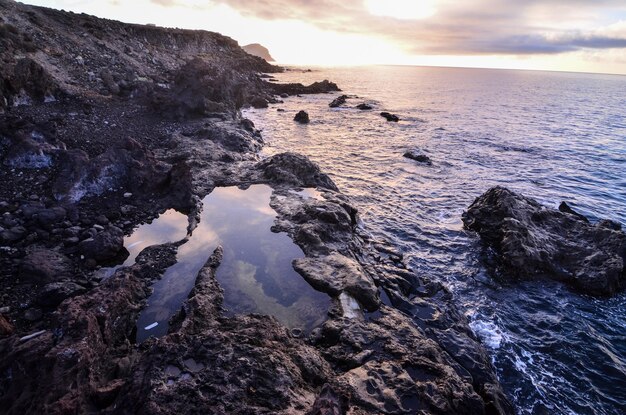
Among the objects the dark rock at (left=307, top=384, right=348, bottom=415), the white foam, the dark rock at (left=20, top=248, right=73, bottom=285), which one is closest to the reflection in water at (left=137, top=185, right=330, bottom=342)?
the dark rock at (left=20, top=248, right=73, bottom=285)

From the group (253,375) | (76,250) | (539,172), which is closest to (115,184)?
(76,250)

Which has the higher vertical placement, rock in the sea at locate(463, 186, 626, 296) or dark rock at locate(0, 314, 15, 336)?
dark rock at locate(0, 314, 15, 336)

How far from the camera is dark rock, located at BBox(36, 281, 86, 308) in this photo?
8.58 m

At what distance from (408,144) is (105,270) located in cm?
3223

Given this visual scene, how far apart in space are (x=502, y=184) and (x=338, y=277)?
20.0m

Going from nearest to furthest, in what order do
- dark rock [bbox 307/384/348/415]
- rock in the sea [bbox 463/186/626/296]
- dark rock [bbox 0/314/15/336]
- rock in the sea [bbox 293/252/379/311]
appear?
dark rock [bbox 307/384/348/415] → dark rock [bbox 0/314/15/336] → rock in the sea [bbox 293/252/379/311] → rock in the sea [bbox 463/186/626/296]

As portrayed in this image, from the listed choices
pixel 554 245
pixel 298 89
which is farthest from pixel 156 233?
pixel 298 89

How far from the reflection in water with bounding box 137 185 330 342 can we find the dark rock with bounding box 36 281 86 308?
210 centimetres

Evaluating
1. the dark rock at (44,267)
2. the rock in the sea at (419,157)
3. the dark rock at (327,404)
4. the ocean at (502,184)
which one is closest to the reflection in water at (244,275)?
the dark rock at (44,267)

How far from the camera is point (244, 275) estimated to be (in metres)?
10.6

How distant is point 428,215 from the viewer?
62.2 feet

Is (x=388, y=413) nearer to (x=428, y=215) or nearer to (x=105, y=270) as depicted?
(x=105, y=270)

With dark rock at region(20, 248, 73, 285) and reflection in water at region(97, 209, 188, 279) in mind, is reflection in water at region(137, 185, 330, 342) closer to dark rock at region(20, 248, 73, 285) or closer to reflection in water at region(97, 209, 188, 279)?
reflection in water at region(97, 209, 188, 279)

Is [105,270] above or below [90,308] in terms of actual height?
below
